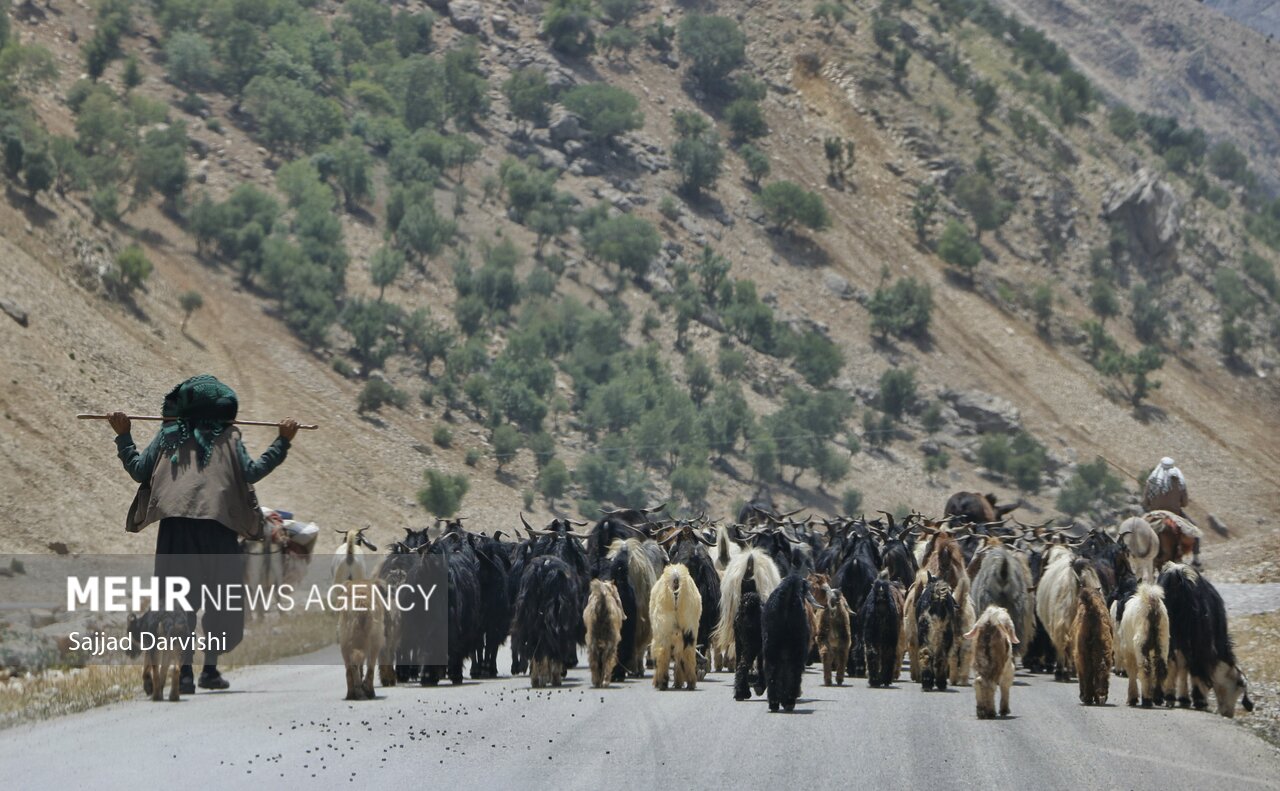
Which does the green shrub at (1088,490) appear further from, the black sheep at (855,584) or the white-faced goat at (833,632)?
the white-faced goat at (833,632)

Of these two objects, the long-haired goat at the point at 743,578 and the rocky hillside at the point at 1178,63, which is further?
the rocky hillside at the point at 1178,63

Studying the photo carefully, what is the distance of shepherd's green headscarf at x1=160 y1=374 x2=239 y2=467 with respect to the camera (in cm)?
1424

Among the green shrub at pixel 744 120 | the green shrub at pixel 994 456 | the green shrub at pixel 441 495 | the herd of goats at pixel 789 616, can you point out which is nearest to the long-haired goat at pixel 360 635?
the herd of goats at pixel 789 616

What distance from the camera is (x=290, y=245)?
58.7m

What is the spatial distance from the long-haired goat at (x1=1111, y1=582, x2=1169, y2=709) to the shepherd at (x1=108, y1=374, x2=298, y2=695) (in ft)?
25.8

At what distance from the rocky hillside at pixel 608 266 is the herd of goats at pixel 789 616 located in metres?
22.3

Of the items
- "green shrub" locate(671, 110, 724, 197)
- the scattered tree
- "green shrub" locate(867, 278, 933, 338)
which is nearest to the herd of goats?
the scattered tree

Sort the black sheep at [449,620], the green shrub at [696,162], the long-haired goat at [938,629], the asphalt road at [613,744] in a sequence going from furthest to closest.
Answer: the green shrub at [696,162], the long-haired goat at [938,629], the black sheep at [449,620], the asphalt road at [613,744]

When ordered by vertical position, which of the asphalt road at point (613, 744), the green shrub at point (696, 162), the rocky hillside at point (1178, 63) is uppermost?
the rocky hillside at point (1178, 63)

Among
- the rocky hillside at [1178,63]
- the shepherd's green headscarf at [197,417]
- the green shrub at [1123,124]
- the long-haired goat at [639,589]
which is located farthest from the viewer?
the rocky hillside at [1178,63]

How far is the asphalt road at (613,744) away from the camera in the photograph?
452 inches

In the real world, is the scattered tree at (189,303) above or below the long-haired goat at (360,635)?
above

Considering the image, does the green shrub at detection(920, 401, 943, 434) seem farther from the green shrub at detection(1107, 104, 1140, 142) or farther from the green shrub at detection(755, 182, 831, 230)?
the green shrub at detection(1107, 104, 1140, 142)

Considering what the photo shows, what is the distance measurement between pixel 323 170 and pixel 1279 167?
10329 centimetres
